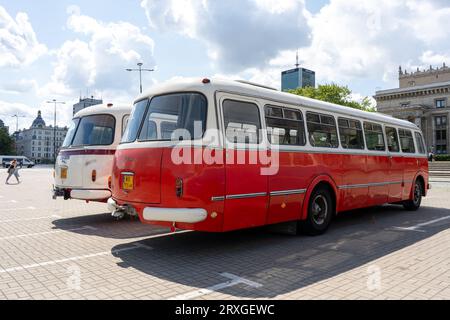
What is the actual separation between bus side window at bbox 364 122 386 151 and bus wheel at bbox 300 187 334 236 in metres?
→ 2.49

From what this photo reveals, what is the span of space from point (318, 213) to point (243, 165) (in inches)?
107

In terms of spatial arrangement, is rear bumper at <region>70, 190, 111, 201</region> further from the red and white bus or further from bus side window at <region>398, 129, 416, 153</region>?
bus side window at <region>398, 129, 416, 153</region>

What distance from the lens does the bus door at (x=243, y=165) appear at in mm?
5965

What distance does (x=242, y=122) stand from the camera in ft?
20.8

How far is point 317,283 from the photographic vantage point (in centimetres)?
490

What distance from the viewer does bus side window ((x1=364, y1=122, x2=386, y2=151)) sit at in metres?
9.80

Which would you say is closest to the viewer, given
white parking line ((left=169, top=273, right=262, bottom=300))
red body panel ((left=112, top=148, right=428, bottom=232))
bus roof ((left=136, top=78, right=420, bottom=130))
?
white parking line ((left=169, top=273, right=262, bottom=300))

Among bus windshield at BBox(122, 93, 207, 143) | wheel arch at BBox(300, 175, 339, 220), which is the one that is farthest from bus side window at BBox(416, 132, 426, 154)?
bus windshield at BBox(122, 93, 207, 143)

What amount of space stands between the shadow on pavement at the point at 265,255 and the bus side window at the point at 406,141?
122 inches

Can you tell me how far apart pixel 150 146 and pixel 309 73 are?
15636 centimetres

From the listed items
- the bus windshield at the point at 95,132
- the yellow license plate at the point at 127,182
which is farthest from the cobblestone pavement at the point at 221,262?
the bus windshield at the point at 95,132

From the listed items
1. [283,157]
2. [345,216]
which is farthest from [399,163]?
[283,157]

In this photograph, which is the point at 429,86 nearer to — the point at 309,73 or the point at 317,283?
the point at 309,73

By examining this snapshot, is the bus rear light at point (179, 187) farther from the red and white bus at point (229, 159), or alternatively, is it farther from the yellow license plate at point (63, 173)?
the yellow license plate at point (63, 173)
